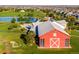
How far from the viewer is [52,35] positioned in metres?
3.74

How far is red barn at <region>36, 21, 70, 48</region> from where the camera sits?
3.74 meters

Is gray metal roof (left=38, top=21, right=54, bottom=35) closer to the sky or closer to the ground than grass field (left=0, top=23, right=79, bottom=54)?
closer to the sky

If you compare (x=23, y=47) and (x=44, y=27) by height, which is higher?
(x=44, y=27)

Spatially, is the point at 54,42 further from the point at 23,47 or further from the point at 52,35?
the point at 23,47

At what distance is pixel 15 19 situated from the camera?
3752mm

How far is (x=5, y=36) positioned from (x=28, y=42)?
7.5 inches

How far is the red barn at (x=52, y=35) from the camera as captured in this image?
3.74 metres

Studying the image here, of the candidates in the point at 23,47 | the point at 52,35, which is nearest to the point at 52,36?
the point at 52,35

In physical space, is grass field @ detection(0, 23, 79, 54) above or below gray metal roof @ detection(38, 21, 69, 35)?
below

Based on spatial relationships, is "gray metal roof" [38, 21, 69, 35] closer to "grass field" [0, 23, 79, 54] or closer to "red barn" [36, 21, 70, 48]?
"red barn" [36, 21, 70, 48]

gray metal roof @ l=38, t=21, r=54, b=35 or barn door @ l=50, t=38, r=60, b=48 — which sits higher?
gray metal roof @ l=38, t=21, r=54, b=35

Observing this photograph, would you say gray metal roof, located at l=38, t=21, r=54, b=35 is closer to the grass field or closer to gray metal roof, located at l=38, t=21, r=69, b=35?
gray metal roof, located at l=38, t=21, r=69, b=35

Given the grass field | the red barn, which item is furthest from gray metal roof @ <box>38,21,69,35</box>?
the grass field

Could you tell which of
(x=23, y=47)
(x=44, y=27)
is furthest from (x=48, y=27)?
(x=23, y=47)
